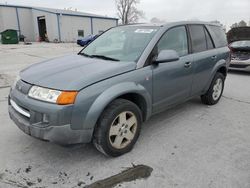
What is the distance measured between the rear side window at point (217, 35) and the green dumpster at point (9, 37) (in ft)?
91.7

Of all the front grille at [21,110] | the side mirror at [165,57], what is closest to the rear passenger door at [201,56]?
the side mirror at [165,57]

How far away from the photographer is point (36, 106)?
257 centimetres

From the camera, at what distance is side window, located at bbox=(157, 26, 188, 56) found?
354 centimetres

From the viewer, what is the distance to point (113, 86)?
9.22 ft

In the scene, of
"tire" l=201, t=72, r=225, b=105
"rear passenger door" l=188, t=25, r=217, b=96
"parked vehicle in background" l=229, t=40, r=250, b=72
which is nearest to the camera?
"rear passenger door" l=188, t=25, r=217, b=96

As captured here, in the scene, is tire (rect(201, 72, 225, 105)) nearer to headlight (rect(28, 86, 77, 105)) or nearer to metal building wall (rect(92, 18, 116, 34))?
headlight (rect(28, 86, 77, 105))

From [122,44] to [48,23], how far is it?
32973 mm

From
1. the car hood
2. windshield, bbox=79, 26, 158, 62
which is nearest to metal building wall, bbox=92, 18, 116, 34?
windshield, bbox=79, 26, 158, 62

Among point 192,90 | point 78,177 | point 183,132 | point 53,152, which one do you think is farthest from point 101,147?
point 192,90

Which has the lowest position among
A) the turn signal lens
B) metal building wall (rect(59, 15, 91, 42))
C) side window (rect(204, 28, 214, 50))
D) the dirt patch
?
the dirt patch

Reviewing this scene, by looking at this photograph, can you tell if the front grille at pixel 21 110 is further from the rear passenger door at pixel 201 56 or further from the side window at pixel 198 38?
the side window at pixel 198 38

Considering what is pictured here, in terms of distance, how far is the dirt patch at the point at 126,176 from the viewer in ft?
8.35

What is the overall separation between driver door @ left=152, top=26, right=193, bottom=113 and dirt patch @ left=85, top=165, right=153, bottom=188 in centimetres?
98

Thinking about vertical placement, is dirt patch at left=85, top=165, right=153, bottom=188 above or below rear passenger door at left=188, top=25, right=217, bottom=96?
below
